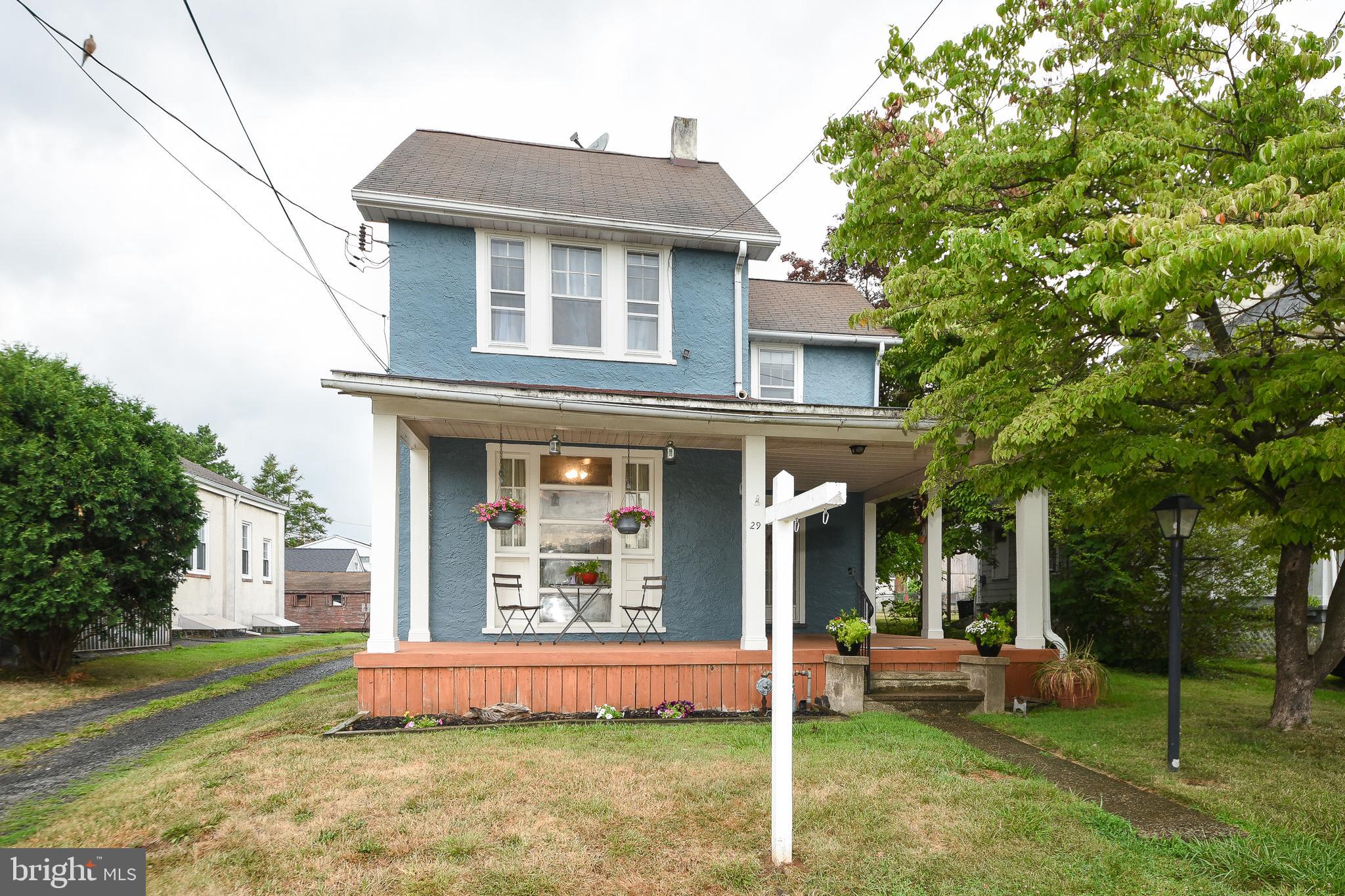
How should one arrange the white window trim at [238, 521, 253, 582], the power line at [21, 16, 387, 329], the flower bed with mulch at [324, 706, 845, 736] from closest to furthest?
the power line at [21, 16, 387, 329]
the flower bed with mulch at [324, 706, 845, 736]
the white window trim at [238, 521, 253, 582]

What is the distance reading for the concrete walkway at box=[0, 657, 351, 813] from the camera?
18.3 ft

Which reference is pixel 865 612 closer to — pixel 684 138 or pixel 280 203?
pixel 684 138

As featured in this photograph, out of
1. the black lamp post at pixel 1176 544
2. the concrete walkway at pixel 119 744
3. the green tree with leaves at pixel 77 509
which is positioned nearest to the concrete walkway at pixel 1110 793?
the black lamp post at pixel 1176 544

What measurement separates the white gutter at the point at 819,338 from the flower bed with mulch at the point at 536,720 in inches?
246

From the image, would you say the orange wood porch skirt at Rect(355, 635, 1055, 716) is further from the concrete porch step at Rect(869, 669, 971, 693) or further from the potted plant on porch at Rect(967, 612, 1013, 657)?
the potted plant on porch at Rect(967, 612, 1013, 657)

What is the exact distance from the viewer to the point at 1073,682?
26.3ft

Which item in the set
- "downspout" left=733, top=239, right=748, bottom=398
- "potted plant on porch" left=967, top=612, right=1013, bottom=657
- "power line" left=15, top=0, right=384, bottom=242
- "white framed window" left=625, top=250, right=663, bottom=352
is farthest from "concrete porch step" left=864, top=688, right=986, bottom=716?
"power line" left=15, top=0, right=384, bottom=242

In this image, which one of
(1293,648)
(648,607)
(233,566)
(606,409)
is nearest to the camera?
(1293,648)

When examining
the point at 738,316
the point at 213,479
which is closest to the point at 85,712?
the point at 738,316

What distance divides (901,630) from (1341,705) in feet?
30.1

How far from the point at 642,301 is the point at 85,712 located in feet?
26.9

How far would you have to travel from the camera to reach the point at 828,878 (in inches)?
139

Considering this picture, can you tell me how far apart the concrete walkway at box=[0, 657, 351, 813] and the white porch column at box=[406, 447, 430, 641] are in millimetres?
2256

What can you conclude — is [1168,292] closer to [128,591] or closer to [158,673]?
[128,591]
